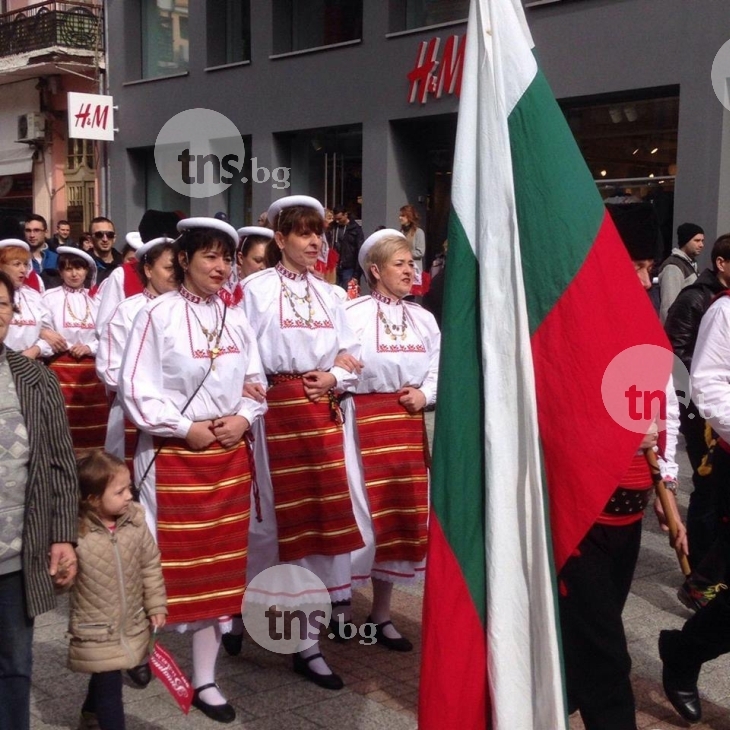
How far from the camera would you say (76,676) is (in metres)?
4.62

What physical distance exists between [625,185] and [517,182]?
12.0m

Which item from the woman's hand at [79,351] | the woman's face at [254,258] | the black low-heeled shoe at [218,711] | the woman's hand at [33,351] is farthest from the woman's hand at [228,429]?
the woman's hand at [79,351]

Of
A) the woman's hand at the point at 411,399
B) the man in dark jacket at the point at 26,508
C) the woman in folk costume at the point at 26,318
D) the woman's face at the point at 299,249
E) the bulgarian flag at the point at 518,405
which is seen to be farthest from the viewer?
the woman in folk costume at the point at 26,318

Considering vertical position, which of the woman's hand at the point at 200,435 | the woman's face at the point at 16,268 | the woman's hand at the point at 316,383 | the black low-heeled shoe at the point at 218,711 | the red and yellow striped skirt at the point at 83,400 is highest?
the woman's face at the point at 16,268

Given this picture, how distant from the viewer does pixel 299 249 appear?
4.96 meters

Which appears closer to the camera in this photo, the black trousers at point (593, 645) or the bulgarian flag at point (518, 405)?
the bulgarian flag at point (518, 405)

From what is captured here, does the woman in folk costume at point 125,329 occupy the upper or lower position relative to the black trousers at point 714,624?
upper

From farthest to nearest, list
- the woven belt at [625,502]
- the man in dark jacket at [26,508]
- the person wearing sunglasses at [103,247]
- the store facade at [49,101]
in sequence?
1. the store facade at [49,101]
2. the person wearing sunglasses at [103,247]
3. the woven belt at [625,502]
4. the man in dark jacket at [26,508]

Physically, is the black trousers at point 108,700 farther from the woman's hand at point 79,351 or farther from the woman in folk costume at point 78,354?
the woman's hand at point 79,351

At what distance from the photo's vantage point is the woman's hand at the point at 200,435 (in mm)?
4211

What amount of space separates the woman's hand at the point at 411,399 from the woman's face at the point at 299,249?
75 centimetres

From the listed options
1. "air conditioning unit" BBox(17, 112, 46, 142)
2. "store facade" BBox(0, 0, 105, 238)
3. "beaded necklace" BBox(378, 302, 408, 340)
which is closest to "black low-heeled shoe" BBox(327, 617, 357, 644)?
"beaded necklace" BBox(378, 302, 408, 340)

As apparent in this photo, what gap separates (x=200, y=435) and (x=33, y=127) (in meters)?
21.8

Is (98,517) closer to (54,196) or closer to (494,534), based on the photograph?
Answer: (494,534)
